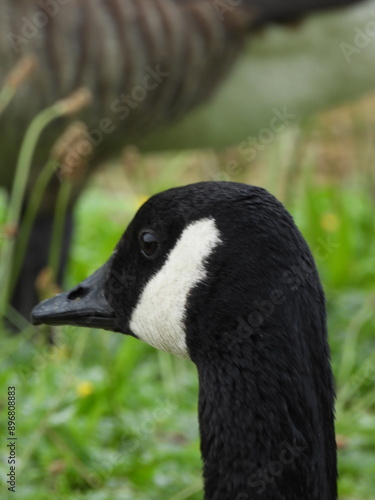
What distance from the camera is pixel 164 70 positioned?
326cm

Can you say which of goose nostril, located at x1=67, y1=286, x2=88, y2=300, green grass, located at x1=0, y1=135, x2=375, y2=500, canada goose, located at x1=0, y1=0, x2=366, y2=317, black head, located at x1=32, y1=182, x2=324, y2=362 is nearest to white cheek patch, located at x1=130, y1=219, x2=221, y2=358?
black head, located at x1=32, y1=182, x2=324, y2=362

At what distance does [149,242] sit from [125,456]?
0.93m

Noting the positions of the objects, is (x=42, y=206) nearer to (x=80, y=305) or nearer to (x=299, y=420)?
(x=80, y=305)

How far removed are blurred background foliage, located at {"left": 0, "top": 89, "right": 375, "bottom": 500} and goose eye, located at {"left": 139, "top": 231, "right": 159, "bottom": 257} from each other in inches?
25.7

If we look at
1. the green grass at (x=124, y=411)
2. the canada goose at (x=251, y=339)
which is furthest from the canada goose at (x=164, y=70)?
the canada goose at (x=251, y=339)

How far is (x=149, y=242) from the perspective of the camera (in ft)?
5.69

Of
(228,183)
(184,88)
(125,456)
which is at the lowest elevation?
(125,456)

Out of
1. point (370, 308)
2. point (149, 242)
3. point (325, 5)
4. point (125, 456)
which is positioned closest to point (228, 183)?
point (149, 242)

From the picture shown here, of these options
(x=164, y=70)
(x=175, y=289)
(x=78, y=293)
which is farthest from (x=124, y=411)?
(x=175, y=289)

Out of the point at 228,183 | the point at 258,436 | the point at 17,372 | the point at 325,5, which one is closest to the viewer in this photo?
the point at 258,436

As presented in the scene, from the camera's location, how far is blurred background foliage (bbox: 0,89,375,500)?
2.42 metres

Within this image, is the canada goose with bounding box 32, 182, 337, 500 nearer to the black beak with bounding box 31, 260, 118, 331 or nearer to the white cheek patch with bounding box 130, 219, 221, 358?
the white cheek patch with bounding box 130, 219, 221, 358

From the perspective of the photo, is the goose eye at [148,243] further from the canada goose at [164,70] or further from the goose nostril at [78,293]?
the canada goose at [164,70]

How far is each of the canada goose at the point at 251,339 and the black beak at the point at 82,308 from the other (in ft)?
0.68
